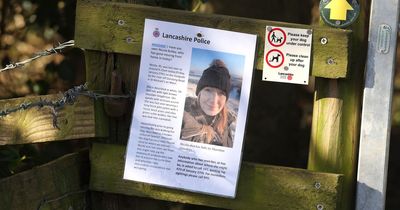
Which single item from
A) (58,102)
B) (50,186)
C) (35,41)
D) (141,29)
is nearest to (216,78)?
(141,29)

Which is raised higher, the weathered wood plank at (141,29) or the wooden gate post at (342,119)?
the weathered wood plank at (141,29)

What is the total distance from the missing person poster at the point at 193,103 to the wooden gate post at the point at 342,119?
31cm

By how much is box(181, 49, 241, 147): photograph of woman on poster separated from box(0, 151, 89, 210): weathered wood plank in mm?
450

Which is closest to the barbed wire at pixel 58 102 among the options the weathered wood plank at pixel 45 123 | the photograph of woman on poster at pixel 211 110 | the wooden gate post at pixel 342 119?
the weathered wood plank at pixel 45 123

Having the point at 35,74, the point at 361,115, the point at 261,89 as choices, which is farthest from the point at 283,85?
the point at 361,115

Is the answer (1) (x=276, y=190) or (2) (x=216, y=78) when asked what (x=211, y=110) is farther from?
(1) (x=276, y=190)

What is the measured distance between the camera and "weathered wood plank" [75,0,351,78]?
2.48 m

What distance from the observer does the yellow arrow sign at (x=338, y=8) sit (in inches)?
98.4

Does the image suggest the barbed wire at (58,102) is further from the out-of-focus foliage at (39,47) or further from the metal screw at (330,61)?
the out-of-focus foliage at (39,47)

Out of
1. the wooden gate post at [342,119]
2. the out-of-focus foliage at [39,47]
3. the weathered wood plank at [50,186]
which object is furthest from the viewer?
the out-of-focus foliage at [39,47]

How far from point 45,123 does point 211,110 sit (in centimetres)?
59

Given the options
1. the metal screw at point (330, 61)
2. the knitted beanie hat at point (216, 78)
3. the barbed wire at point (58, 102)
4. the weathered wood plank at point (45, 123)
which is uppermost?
the metal screw at point (330, 61)

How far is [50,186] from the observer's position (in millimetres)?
2504

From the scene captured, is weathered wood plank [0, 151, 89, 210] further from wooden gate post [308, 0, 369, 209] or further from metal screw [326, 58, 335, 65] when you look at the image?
metal screw [326, 58, 335, 65]
